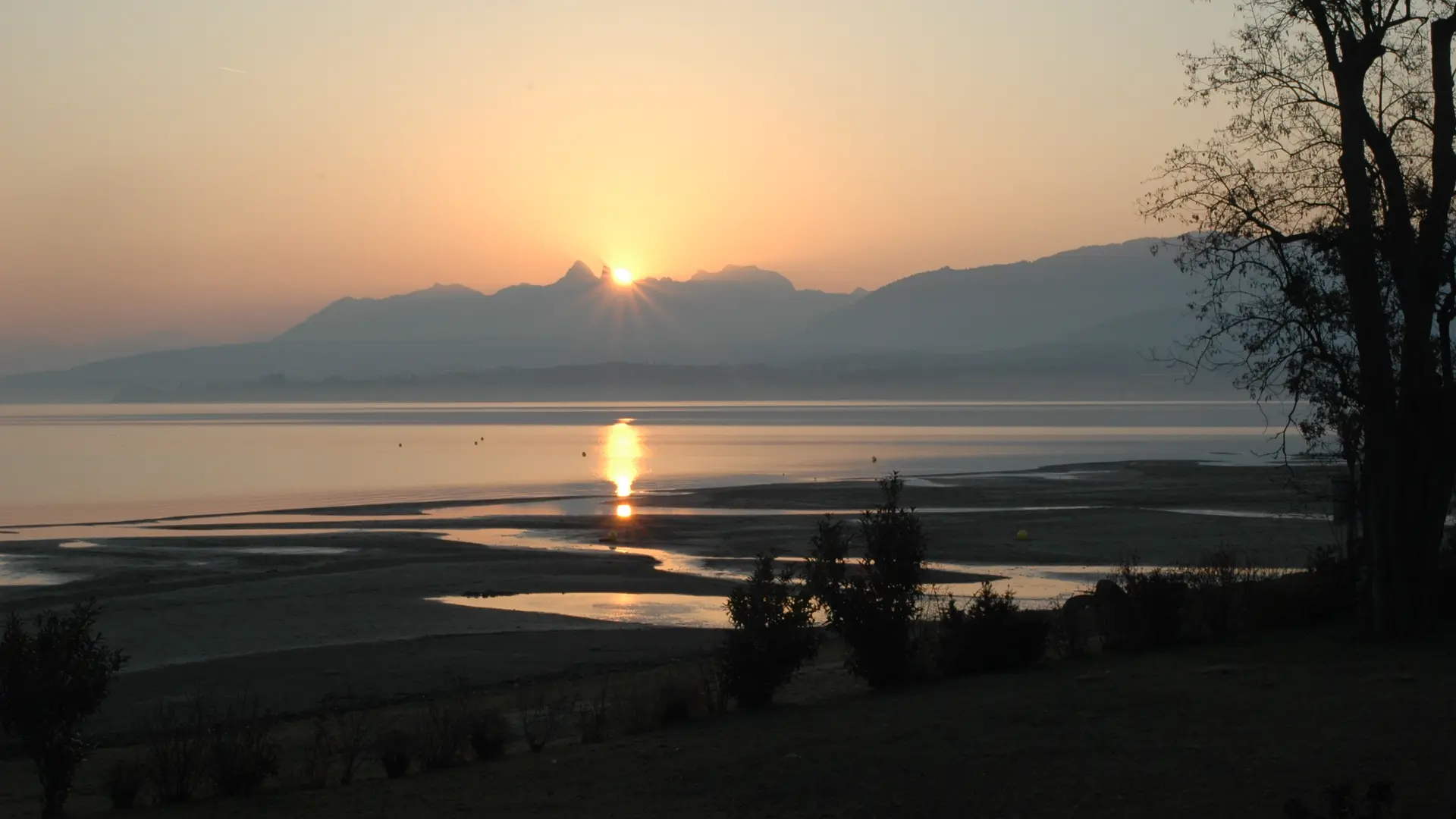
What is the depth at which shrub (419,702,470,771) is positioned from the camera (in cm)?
1144

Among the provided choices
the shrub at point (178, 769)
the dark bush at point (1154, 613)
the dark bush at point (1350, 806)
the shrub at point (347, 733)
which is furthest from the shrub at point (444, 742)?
the dark bush at point (1154, 613)

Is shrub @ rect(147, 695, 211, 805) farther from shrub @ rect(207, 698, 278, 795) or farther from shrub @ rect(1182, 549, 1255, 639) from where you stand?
shrub @ rect(1182, 549, 1255, 639)

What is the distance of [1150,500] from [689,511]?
572 inches

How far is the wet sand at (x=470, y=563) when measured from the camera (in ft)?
60.0

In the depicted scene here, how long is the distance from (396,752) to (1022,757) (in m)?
5.16

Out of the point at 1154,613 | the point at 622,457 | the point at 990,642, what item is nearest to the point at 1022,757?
the point at 990,642

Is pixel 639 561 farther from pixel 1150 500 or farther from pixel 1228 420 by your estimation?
pixel 1228 420

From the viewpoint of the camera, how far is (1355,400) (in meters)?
15.0

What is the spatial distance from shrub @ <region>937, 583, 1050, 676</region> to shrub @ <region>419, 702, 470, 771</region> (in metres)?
5.08

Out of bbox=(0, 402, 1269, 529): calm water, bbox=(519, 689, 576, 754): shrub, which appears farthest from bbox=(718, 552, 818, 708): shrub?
bbox=(0, 402, 1269, 529): calm water

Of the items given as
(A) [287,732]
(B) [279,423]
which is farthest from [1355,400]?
(B) [279,423]

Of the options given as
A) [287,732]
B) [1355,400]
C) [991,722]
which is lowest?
[287,732]

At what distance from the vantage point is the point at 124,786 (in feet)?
34.9

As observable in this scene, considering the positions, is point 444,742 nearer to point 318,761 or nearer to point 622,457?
point 318,761
